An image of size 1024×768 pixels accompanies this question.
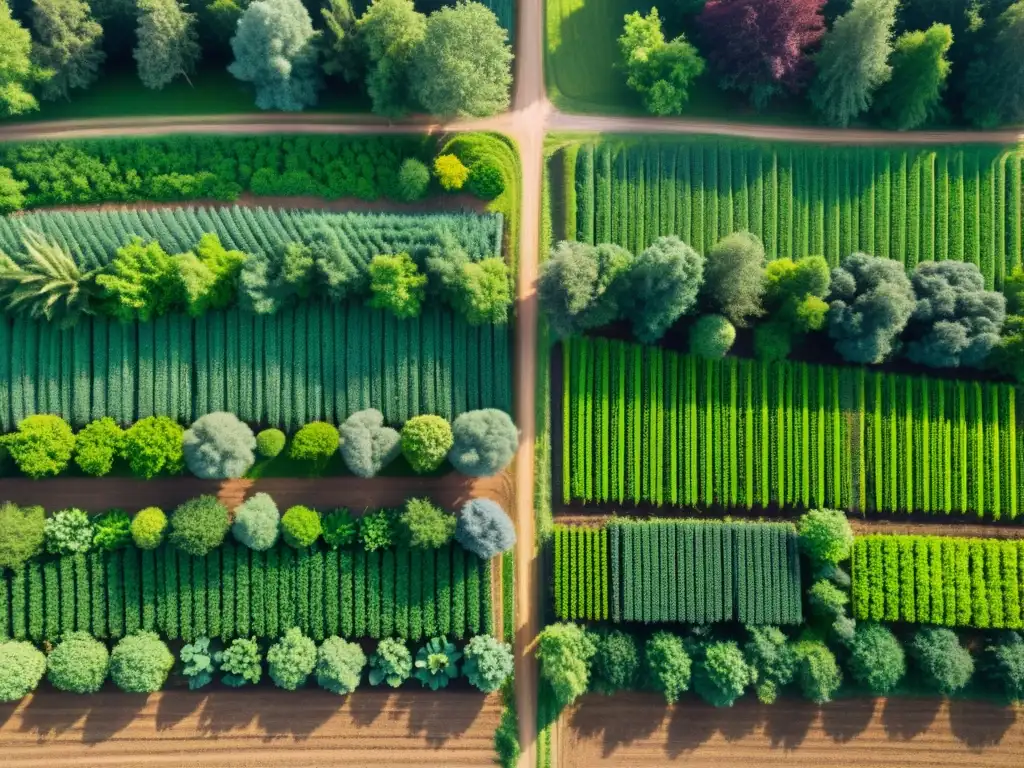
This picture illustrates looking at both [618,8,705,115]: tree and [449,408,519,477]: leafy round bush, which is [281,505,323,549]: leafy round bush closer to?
[449,408,519,477]: leafy round bush

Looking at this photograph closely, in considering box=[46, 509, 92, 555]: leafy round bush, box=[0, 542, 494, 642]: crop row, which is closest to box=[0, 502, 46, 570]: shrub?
box=[46, 509, 92, 555]: leafy round bush

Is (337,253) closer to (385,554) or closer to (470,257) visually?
(470,257)

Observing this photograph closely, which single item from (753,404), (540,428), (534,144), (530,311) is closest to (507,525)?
(540,428)

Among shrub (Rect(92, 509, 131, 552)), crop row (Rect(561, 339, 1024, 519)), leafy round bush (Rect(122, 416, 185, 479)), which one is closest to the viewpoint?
leafy round bush (Rect(122, 416, 185, 479))

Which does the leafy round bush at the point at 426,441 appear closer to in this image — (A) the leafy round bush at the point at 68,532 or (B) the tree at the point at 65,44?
(A) the leafy round bush at the point at 68,532

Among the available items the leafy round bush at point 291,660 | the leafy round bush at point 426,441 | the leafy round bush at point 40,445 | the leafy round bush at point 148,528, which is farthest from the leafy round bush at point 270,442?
the leafy round bush at point 40,445

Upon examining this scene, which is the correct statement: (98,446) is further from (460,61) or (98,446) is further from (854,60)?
(854,60)

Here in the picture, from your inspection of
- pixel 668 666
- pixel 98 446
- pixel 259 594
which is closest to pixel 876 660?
pixel 668 666
